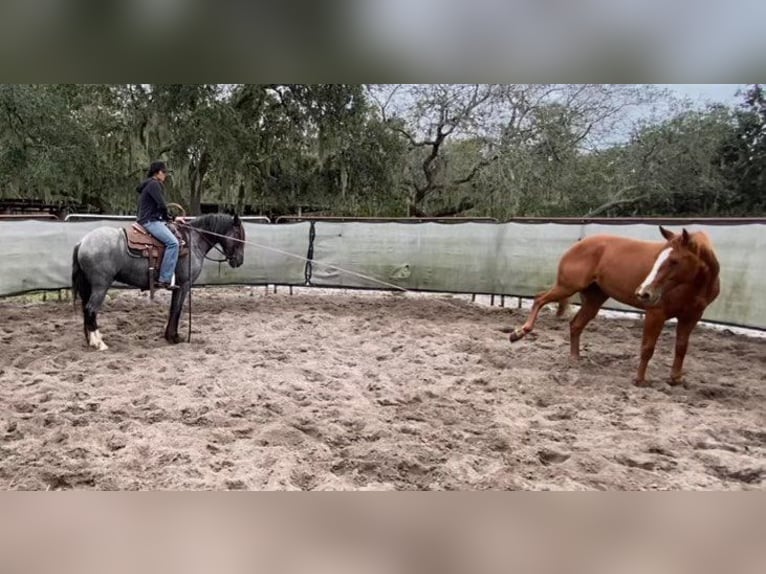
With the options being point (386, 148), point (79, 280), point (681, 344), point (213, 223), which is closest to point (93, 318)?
point (79, 280)

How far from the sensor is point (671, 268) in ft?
8.21

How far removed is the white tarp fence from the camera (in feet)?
12.6

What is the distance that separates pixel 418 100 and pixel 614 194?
10.7 feet

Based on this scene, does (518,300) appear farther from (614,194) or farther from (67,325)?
(67,325)

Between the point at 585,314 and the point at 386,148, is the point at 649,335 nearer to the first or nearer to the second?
the point at 585,314

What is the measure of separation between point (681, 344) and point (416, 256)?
3202mm

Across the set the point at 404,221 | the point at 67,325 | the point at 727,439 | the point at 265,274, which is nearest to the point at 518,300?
the point at 404,221

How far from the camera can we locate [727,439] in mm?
2137

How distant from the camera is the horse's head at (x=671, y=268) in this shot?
2469mm

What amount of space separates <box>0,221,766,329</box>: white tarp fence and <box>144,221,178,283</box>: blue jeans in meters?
1.22

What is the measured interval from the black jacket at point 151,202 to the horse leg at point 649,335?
3.09m

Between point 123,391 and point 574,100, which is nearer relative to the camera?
point 123,391

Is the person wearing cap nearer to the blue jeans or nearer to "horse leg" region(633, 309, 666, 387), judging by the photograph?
the blue jeans
